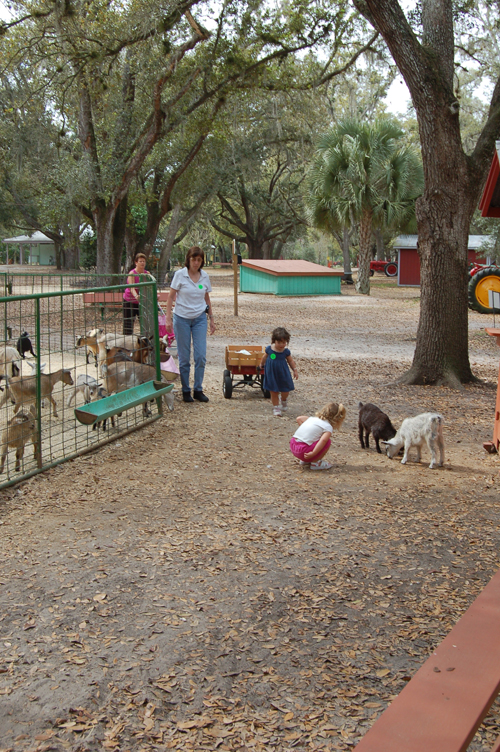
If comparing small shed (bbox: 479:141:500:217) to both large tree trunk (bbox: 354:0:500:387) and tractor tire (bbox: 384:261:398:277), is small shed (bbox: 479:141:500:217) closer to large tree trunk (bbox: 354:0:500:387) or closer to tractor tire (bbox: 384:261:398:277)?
large tree trunk (bbox: 354:0:500:387)

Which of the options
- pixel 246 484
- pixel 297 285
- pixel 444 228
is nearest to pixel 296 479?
pixel 246 484

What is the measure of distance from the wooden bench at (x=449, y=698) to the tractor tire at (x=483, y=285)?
685 inches

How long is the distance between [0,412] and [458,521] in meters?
4.13

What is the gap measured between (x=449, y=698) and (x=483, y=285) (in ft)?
59.4

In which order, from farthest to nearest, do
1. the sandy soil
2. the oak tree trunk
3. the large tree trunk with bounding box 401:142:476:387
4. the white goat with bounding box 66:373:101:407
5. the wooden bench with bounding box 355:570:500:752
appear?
the oak tree trunk, the large tree trunk with bounding box 401:142:476:387, the white goat with bounding box 66:373:101:407, the sandy soil, the wooden bench with bounding box 355:570:500:752

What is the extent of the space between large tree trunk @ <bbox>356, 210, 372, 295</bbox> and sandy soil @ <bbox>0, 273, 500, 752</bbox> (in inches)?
850

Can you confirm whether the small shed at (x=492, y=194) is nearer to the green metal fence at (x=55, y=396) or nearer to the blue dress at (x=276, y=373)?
the blue dress at (x=276, y=373)

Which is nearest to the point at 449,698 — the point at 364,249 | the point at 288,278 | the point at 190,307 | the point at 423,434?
the point at 423,434

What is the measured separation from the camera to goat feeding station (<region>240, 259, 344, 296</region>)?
26.2 metres

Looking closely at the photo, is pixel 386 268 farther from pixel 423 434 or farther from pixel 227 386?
pixel 423 434

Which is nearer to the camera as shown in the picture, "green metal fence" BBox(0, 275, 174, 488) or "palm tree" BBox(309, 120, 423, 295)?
"green metal fence" BBox(0, 275, 174, 488)

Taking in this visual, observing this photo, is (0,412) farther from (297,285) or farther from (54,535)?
(297,285)

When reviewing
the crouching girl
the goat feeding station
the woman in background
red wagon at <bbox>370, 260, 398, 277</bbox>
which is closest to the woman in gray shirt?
the woman in background

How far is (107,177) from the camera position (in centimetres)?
1681
